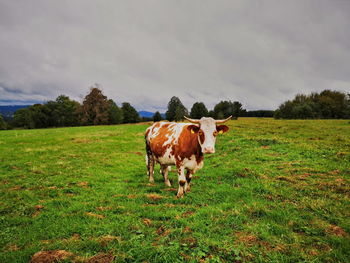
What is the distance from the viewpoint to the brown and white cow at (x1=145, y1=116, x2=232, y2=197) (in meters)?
6.08

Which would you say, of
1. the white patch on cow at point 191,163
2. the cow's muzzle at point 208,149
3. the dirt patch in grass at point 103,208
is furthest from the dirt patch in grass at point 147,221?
the cow's muzzle at point 208,149

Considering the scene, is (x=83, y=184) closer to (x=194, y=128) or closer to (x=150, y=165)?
(x=150, y=165)

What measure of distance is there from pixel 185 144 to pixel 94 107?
60.8 meters

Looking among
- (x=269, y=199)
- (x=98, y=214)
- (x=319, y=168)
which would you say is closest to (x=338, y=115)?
(x=319, y=168)

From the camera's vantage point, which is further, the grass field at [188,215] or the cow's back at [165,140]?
the cow's back at [165,140]

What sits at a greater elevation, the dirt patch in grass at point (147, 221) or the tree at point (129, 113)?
the tree at point (129, 113)

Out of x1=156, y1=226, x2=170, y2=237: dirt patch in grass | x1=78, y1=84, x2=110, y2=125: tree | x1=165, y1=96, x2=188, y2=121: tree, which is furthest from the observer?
x1=78, y1=84, x2=110, y2=125: tree

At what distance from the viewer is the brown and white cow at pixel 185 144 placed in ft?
20.0

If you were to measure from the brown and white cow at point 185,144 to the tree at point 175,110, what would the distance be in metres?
43.4

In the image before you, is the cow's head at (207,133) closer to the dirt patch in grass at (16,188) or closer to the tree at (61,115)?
the dirt patch in grass at (16,188)

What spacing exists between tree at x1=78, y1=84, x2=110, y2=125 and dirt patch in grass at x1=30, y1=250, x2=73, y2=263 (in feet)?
202

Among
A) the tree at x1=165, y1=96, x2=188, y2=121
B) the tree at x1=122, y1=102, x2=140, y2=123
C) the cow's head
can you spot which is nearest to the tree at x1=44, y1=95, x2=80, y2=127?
the tree at x1=122, y1=102, x2=140, y2=123

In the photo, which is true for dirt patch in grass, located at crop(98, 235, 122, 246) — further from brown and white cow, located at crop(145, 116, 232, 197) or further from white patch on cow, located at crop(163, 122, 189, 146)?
white patch on cow, located at crop(163, 122, 189, 146)

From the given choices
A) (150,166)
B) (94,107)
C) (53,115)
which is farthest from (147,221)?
(53,115)
